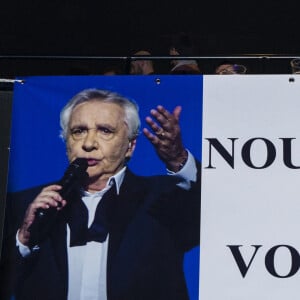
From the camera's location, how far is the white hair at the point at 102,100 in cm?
559

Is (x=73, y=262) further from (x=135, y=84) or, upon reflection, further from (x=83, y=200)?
(x=135, y=84)

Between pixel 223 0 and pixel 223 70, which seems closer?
pixel 223 70

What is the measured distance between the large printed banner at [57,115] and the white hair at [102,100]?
37 mm

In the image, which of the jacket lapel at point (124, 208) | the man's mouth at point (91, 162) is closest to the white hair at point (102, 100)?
the man's mouth at point (91, 162)

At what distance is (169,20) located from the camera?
8672mm

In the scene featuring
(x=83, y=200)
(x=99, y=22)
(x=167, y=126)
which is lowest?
(x=83, y=200)

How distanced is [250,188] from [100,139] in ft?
3.74

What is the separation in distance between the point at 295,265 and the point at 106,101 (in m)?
1.79

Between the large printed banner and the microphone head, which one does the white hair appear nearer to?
the large printed banner

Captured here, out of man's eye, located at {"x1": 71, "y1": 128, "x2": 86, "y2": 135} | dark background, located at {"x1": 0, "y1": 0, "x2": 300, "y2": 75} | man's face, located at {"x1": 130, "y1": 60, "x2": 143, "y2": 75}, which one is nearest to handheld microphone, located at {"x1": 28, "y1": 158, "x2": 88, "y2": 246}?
man's eye, located at {"x1": 71, "y1": 128, "x2": 86, "y2": 135}

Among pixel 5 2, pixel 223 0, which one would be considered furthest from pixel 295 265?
pixel 5 2

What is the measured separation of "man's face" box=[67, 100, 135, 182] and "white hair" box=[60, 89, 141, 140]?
0.10ft

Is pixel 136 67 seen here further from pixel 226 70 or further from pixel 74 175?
pixel 74 175

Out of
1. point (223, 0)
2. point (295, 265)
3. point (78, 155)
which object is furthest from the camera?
point (223, 0)
